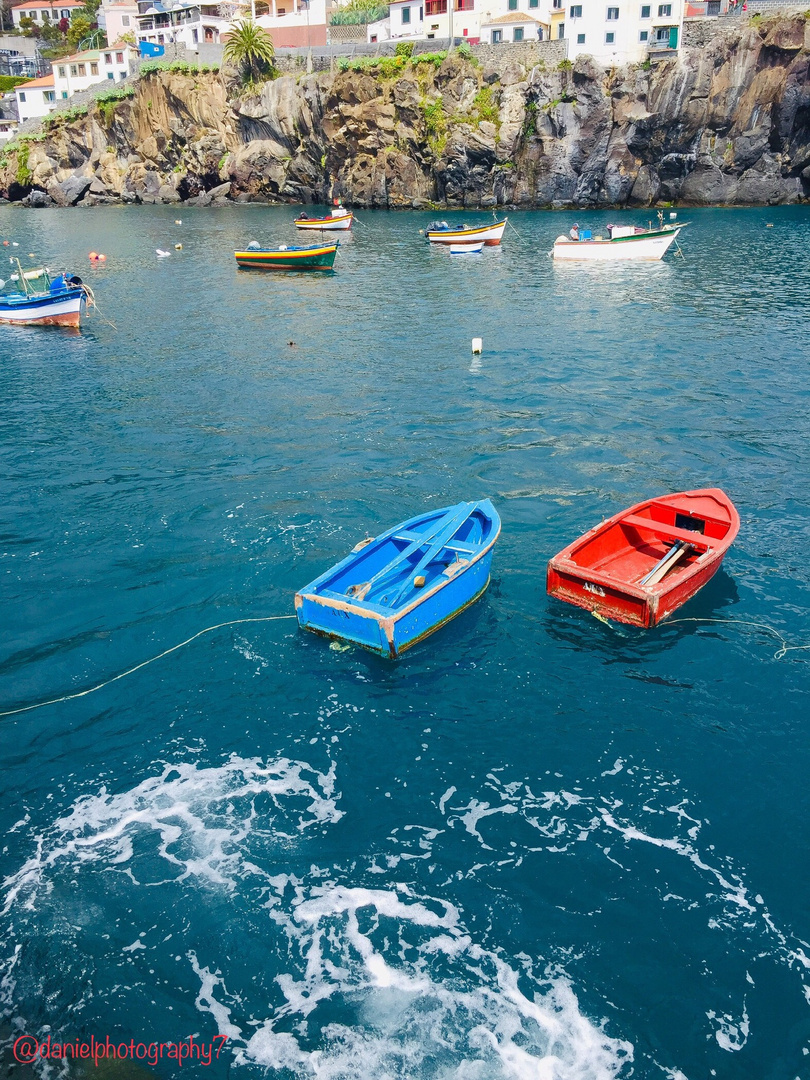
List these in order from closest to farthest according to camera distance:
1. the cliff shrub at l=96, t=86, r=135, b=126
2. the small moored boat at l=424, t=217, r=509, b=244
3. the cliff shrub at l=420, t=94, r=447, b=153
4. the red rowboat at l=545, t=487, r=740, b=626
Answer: the red rowboat at l=545, t=487, r=740, b=626, the small moored boat at l=424, t=217, r=509, b=244, the cliff shrub at l=420, t=94, r=447, b=153, the cliff shrub at l=96, t=86, r=135, b=126

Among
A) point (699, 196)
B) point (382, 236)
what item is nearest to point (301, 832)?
point (382, 236)

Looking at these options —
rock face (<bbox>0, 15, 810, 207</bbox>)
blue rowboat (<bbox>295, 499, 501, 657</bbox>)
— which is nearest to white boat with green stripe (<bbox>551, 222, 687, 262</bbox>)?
rock face (<bbox>0, 15, 810, 207</bbox>)

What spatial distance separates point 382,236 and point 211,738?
5981 centimetres

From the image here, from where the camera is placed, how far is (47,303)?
3541 centimetres

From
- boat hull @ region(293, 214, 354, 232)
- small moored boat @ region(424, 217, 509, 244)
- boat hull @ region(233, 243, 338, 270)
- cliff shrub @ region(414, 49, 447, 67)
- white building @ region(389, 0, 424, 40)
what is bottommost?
boat hull @ region(233, 243, 338, 270)

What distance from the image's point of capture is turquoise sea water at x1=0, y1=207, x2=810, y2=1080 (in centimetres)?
821

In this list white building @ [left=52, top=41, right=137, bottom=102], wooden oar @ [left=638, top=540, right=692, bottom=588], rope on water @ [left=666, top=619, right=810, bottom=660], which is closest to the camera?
rope on water @ [left=666, top=619, right=810, bottom=660]

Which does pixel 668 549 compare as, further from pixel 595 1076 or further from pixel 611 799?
pixel 595 1076

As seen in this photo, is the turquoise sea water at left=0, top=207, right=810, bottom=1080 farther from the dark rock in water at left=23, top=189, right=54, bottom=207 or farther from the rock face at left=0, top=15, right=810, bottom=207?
the dark rock in water at left=23, top=189, right=54, bottom=207

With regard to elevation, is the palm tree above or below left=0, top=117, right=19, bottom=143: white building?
above

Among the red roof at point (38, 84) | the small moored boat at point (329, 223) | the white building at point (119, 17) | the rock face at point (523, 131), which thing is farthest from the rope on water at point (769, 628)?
the white building at point (119, 17)

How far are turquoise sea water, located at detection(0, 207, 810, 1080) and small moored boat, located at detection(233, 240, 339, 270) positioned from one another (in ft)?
84.3

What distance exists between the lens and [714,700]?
1262 cm

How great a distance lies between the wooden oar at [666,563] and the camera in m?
14.6
